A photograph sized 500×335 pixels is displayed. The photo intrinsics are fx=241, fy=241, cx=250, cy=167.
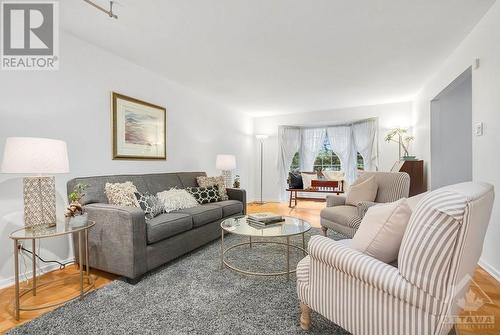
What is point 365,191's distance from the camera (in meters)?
2.97

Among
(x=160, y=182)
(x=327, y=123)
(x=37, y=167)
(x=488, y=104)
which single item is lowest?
(x=160, y=182)

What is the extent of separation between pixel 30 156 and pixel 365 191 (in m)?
3.26

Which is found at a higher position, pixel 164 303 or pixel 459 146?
pixel 459 146

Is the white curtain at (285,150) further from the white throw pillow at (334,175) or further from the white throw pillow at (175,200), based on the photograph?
the white throw pillow at (175,200)

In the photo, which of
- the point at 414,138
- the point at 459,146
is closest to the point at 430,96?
the point at 459,146

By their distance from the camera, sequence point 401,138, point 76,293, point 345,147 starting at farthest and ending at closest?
point 345,147 < point 401,138 < point 76,293

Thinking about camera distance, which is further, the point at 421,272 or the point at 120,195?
the point at 120,195

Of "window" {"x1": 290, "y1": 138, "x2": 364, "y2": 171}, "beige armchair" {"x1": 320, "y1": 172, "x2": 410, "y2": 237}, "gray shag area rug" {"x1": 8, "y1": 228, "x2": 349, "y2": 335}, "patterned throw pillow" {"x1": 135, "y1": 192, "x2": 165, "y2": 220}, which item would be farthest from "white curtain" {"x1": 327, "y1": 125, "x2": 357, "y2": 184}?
"patterned throw pillow" {"x1": 135, "y1": 192, "x2": 165, "y2": 220}

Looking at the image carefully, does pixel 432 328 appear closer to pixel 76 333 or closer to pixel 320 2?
pixel 76 333

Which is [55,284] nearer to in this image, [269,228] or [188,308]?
[188,308]

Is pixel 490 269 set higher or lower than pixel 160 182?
lower

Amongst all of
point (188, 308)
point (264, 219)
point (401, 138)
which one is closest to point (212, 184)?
point (264, 219)

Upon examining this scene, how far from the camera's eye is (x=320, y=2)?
2008 mm

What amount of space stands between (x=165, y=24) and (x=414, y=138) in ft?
16.0
